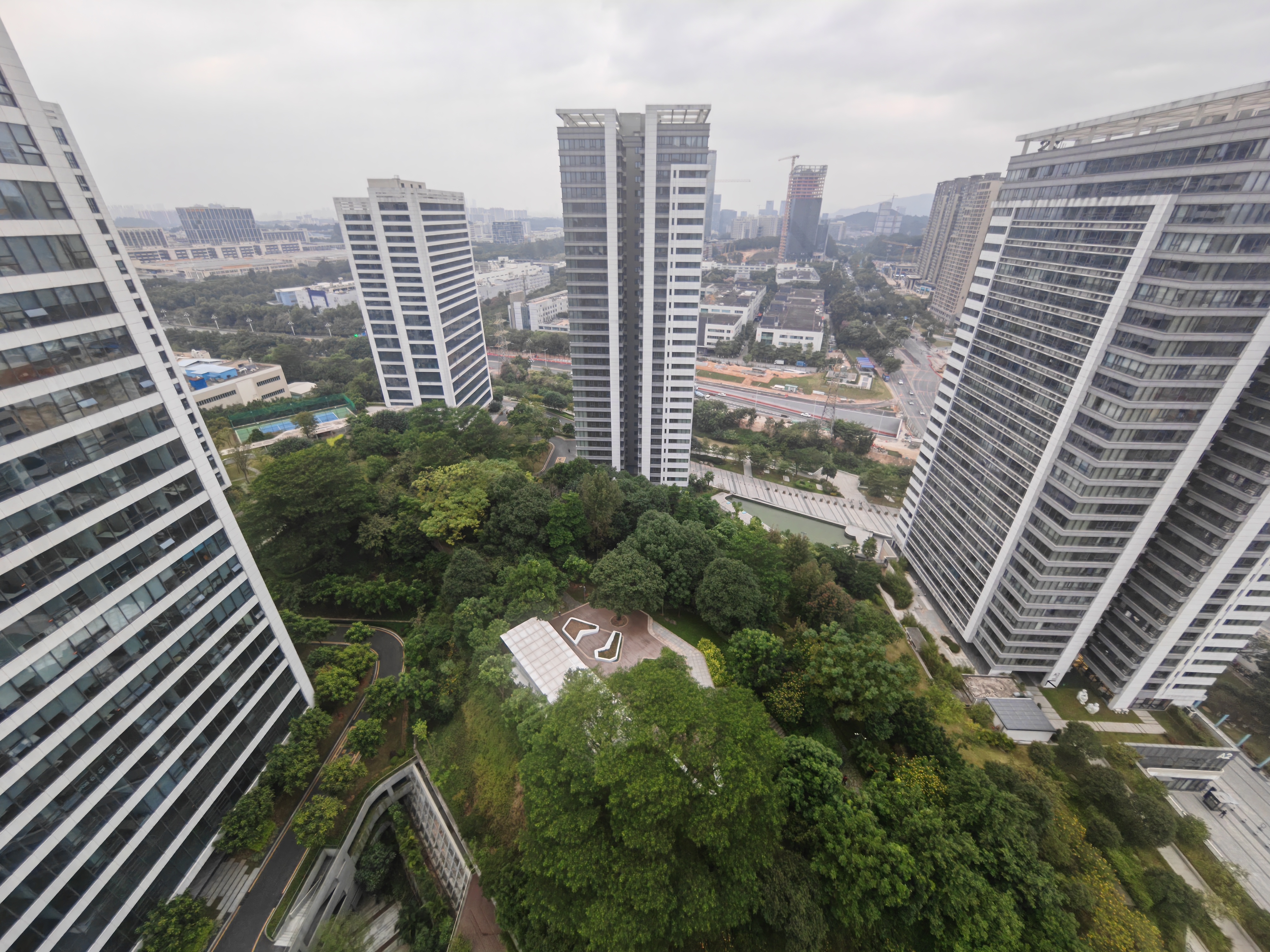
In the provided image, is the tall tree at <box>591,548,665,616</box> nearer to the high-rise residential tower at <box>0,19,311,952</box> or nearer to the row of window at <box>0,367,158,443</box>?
the high-rise residential tower at <box>0,19,311,952</box>

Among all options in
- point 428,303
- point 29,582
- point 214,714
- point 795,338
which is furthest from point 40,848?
point 795,338

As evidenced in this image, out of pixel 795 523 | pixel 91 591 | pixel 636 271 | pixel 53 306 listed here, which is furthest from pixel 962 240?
pixel 91 591

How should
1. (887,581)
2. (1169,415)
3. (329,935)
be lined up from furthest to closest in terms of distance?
(887,581) < (1169,415) < (329,935)

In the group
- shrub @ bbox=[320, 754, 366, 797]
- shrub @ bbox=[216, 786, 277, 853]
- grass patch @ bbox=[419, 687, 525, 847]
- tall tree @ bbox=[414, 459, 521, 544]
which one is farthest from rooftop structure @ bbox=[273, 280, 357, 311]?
grass patch @ bbox=[419, 687, 525, 847]

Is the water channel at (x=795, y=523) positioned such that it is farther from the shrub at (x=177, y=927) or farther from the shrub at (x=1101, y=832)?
the shrub at (x=177, y=927)

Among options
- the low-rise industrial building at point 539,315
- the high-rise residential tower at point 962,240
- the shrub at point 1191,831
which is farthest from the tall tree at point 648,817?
the high-rise residential tower at point 962,240

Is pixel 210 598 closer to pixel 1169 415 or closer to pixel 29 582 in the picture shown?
pixel 29 582
